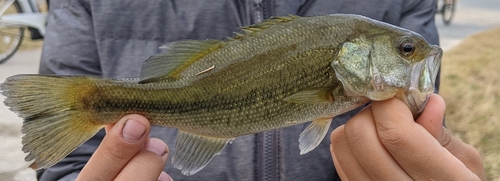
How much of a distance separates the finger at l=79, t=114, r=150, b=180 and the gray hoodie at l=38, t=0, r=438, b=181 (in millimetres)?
569

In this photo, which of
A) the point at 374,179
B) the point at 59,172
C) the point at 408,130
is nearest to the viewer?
the point at 408,130

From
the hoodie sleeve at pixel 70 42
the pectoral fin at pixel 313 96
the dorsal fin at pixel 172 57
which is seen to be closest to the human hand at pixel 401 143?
the pectoral fin at pixel 313 96

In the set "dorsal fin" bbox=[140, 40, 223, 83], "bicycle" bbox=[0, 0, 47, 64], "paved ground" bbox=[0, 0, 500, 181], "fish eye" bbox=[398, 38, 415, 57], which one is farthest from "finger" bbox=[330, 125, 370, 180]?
"bicycle" bbox=[0, 0, 47, 64]

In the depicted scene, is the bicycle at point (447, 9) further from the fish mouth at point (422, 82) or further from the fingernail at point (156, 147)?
the fingernail at point (156, 147)

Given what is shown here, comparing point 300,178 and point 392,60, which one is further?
point 300,178

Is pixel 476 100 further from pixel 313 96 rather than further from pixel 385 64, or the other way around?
pixel 313 96

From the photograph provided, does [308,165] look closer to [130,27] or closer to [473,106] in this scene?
[130,27]

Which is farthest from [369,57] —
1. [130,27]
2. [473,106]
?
[473,106]

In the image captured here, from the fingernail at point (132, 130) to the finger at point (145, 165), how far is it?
126mm

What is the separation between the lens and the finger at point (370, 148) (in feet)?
4.34

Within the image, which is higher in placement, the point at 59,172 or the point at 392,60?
the point at 392,60

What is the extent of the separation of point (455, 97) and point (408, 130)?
3.37m

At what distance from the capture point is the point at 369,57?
4.22 ft

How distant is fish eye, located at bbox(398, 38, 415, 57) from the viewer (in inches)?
49.9
